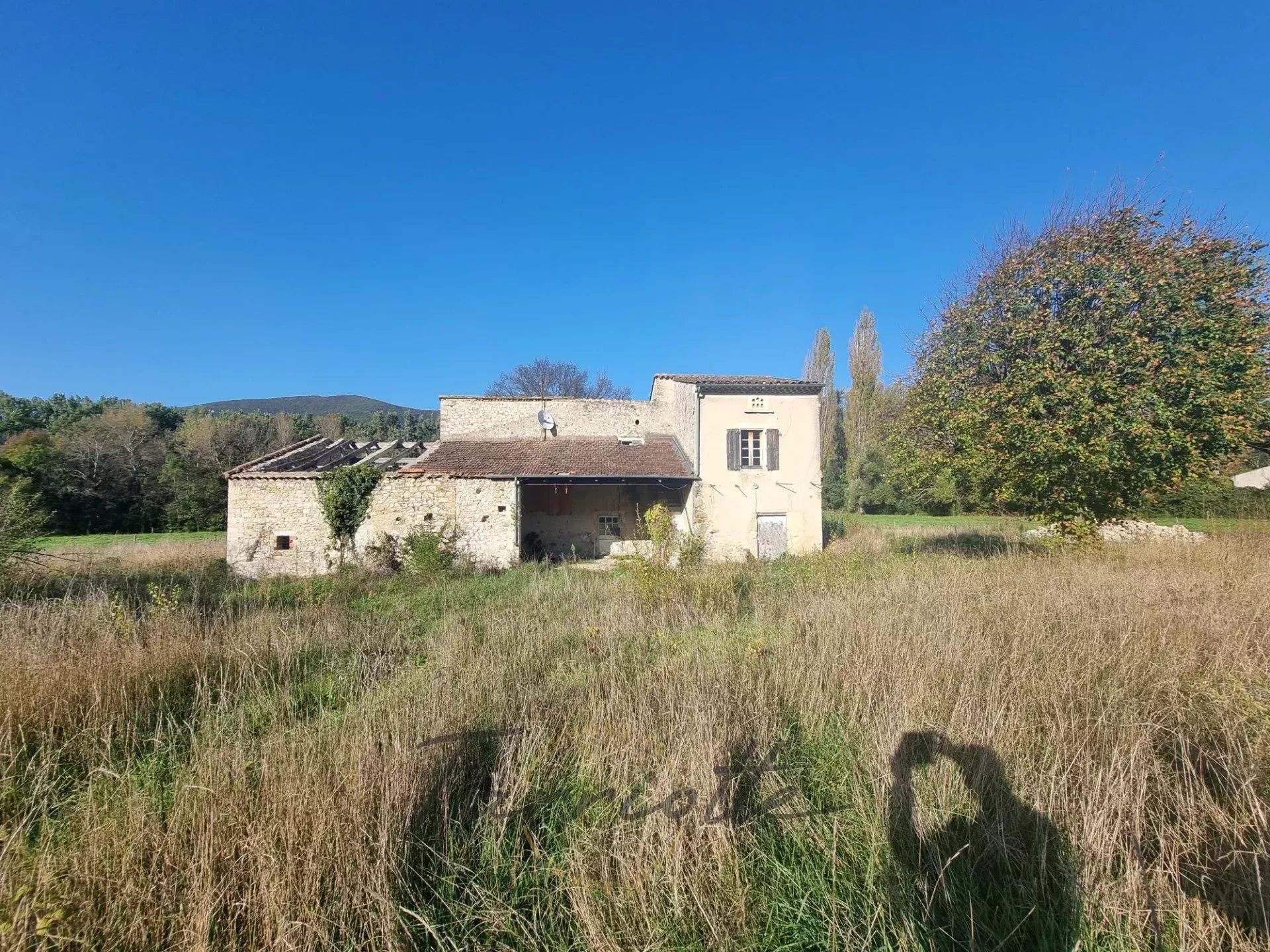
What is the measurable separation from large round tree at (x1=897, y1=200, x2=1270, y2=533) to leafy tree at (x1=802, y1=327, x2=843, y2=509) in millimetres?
26403

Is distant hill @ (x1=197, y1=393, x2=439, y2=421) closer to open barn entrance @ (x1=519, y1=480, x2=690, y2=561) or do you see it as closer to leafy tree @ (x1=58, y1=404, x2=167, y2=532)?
leafy tree @ (x1=58, y1=404, x2=167, y2=532)

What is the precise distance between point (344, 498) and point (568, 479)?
6.42 meters

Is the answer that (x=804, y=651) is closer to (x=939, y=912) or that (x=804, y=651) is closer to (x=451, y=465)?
(x=939, y=912)

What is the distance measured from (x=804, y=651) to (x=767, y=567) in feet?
21.3

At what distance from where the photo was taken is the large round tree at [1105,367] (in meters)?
7.27

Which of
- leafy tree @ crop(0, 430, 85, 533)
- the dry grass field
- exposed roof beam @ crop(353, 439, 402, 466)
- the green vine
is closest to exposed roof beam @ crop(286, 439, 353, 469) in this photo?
exposed roof beam @ crop(353, 439, 402, 466)

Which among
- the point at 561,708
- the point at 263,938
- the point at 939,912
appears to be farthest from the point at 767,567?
the point at 263,938

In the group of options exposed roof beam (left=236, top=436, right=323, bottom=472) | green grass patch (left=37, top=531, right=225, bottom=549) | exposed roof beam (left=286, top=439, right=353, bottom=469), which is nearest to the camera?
exposed roof beam (left=236, top=436, right=323, bottom=472)

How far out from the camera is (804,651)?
158 inches

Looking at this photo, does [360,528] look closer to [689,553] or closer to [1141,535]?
[689,553]

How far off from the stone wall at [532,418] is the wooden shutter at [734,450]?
304cm

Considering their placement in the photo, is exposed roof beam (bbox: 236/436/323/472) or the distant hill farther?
the distant hill

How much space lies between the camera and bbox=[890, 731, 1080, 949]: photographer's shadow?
1.79 metres

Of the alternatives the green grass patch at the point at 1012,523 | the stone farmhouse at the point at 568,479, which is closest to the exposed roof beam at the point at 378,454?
the stone farmhouse at the point at 568,479
